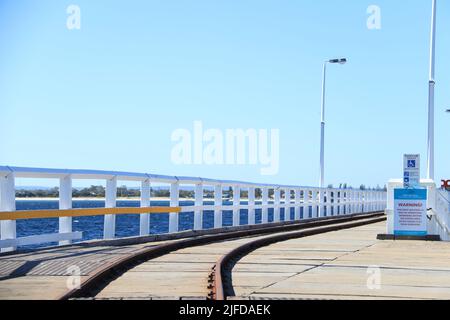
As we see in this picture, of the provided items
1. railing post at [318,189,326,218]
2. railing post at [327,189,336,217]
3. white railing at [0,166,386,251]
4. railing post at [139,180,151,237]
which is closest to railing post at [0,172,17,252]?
white railing at [0,166,386,251]

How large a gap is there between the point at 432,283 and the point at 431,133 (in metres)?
17.5

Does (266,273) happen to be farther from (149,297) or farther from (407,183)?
(407,183)

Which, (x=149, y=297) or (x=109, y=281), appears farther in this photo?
(x=109, y=281)

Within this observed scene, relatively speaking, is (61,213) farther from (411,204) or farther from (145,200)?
(411,204)

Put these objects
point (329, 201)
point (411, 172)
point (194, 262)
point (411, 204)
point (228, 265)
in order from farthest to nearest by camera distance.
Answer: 1. point (329, 201)
2. point (411, 172)
3. point (411, 204)
4. point (194, 262)
5. point (228, 265)

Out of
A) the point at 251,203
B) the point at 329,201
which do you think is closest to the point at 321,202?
the point at 329,201

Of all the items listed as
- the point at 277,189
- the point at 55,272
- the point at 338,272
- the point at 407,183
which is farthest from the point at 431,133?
the point at 55,272

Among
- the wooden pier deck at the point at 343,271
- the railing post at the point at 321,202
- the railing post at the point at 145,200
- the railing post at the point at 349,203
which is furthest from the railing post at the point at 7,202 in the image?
the railing post at the point at 349,203

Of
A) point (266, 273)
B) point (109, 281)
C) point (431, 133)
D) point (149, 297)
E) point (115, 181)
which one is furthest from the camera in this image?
point (431, 133)

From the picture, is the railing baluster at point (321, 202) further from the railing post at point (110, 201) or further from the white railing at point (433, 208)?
the railing post at point (110, 201)

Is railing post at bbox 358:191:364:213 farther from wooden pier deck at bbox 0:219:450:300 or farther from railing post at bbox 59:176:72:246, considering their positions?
railing post at bbox 59:176:72:246

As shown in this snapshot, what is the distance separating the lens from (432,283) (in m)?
10.7

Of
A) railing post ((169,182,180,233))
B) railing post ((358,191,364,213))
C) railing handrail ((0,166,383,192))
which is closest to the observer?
railing handrail ((0,166,383,192))
